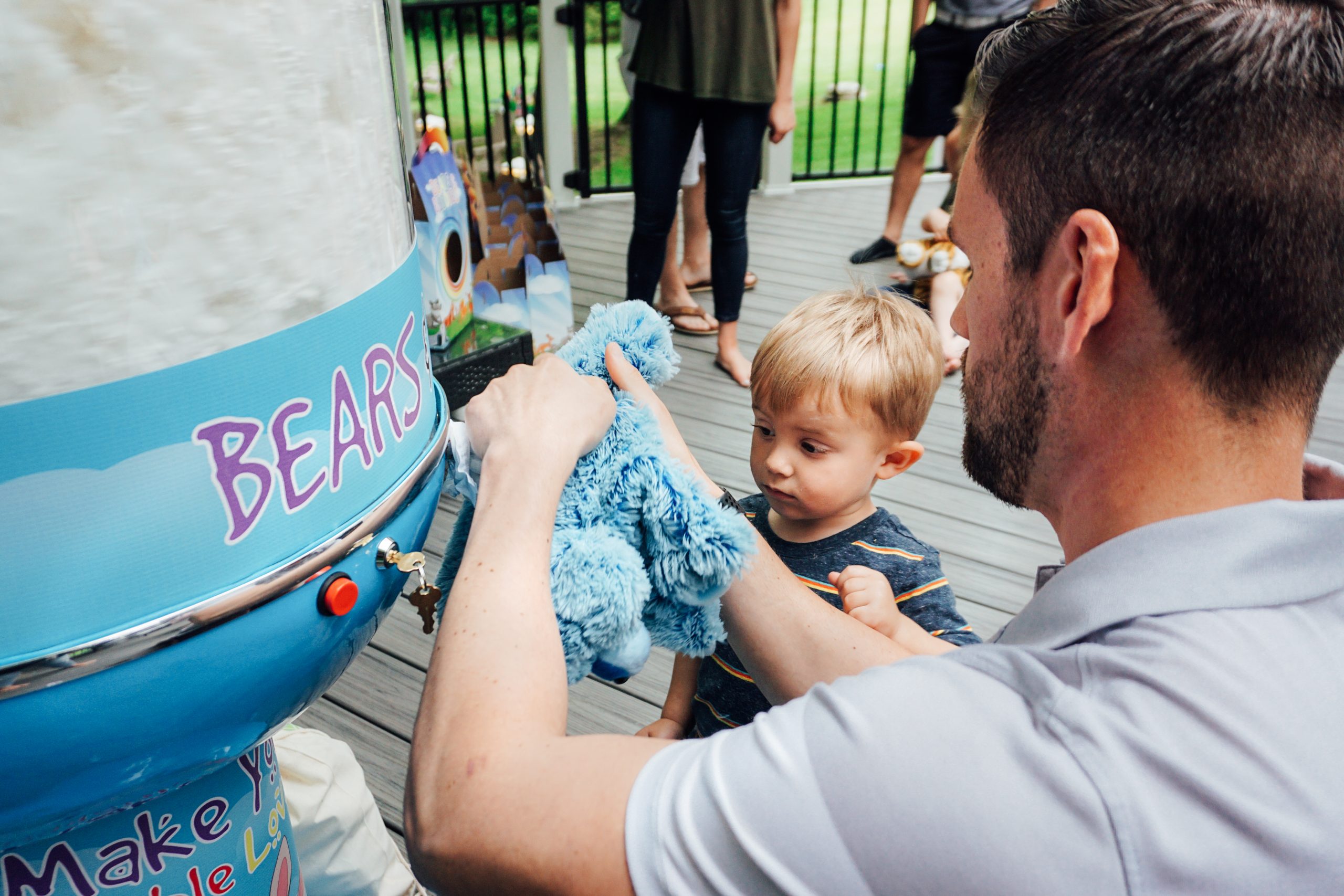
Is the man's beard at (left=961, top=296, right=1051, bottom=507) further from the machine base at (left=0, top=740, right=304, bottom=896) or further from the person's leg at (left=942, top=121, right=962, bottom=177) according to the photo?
the person's leg at (left=942, top=121, right=962, bottom=177)

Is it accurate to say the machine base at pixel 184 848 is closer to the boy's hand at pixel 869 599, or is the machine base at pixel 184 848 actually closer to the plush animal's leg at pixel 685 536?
the plush animal's leg at pixel 685 536

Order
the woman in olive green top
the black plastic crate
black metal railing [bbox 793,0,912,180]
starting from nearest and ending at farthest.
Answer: the black plastic crate, the woman in olive green top, black metal railing [bbox 793,0,912,180]

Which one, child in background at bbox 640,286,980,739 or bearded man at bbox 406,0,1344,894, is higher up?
bearded man at bbox 406,0,1344,894

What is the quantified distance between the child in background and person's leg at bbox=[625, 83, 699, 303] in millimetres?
1322

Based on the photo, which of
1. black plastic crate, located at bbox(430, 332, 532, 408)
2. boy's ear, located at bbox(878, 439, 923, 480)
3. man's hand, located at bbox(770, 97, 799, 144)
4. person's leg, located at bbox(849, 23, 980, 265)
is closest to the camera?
boy's ear, located at bbox(878, 439, 923, 480)

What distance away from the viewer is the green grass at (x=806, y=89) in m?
5.31

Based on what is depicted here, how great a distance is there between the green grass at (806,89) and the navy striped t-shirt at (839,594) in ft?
9.52

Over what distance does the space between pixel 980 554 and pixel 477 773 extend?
1807mm

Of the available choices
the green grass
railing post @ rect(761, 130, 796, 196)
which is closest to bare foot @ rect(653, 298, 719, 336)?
the green grass

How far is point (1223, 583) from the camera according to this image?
597mm

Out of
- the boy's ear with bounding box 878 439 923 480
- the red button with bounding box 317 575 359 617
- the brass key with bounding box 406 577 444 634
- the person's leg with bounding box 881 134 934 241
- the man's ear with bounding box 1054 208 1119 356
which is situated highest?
the man's ear with bounding box 1054 208 1119 356

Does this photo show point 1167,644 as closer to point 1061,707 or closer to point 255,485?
point 1061,707

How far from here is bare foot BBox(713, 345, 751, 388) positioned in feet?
9.80

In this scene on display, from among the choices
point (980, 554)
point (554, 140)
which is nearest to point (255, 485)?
point (980, 554)
